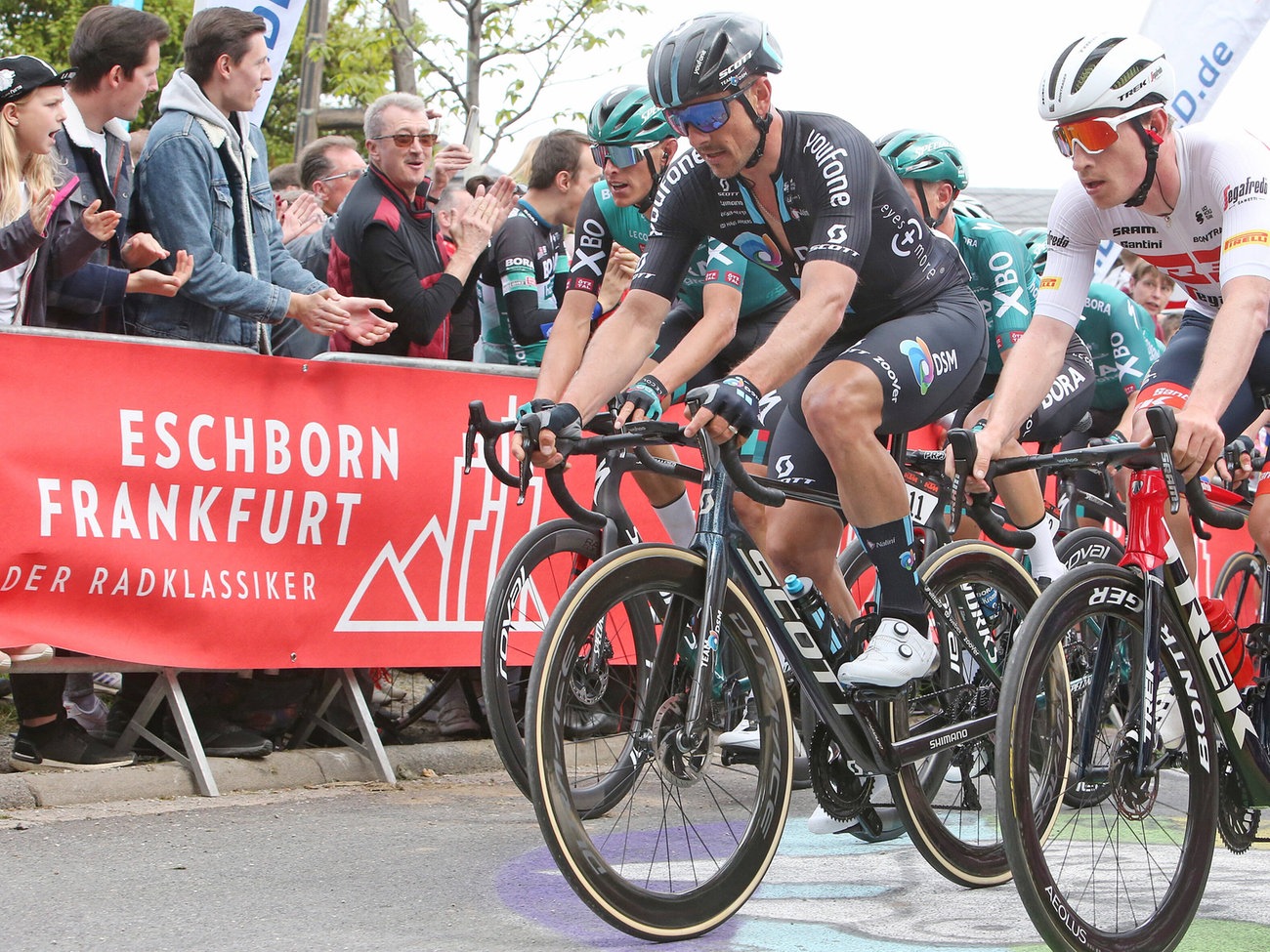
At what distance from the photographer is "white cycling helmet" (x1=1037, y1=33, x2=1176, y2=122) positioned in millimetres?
4137

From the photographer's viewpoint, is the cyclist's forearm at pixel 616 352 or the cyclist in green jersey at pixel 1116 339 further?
the cyclist in green jersey at pixel 1116 339

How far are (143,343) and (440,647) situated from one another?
5.58 feet

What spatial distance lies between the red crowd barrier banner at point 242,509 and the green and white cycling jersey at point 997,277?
2031 millimetres

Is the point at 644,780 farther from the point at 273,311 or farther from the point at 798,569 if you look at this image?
the point at 273,311

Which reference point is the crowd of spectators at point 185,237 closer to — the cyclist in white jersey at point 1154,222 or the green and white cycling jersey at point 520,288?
the green and white cycling jersey at point 520,288

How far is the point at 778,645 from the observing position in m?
4.19

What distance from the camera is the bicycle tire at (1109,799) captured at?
3.54 meters

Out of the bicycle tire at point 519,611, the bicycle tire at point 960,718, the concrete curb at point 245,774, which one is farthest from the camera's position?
the concrete curb at point 245,774

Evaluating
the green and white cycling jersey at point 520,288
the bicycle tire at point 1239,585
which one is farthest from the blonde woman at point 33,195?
the bicycle tire at point 1239,585

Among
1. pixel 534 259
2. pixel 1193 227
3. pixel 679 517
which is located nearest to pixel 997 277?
pixel 679 517

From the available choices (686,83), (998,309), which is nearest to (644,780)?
(686,83)

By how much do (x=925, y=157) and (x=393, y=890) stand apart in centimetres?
409

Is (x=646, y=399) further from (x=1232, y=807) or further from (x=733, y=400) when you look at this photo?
(x=1232, y=807)

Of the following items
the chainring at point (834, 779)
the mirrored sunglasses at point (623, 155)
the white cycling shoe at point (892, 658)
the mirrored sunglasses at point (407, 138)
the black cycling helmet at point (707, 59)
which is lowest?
the chainring at point (834, 779)
